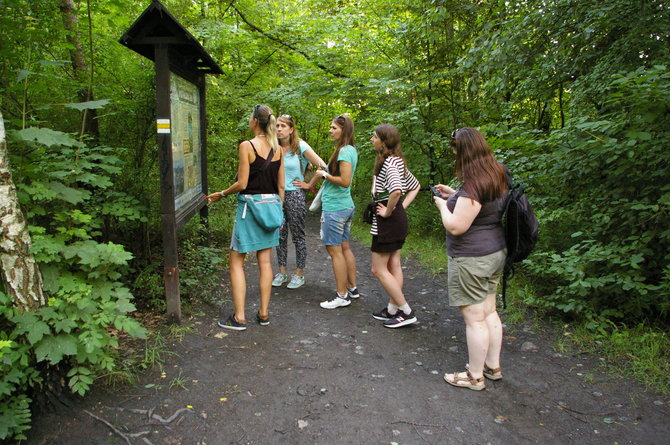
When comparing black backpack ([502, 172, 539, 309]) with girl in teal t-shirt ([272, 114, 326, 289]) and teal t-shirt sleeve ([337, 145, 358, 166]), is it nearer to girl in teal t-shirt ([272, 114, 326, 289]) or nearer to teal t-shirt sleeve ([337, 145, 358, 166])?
teal t-shirt sleeve ([337, 145, 358, 166])

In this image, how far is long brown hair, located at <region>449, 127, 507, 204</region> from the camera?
3.04 m

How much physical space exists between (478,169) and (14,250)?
9.62 ft

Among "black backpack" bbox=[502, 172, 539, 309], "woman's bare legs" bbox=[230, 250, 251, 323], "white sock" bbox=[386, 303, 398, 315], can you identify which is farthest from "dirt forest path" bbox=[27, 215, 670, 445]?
"black backpack" bbox=[502, 172, 539, 309]

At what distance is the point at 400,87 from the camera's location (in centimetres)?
811

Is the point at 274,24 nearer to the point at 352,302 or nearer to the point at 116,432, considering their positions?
the point at 352,302

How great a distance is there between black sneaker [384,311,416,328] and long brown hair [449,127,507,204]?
72.5 inches

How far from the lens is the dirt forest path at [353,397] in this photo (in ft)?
8.88

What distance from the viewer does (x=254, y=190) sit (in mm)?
4191

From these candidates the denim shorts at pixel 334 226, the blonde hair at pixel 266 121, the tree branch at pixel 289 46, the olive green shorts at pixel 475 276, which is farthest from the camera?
the tree branch at pixel 289 46

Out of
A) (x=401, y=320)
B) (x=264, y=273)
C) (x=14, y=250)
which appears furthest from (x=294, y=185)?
(x=14, y=250)

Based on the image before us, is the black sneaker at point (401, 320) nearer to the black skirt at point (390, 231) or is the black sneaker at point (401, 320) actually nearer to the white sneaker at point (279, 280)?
the black skirt at point (390, 231)

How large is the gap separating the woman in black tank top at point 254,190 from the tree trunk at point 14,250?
1.79m

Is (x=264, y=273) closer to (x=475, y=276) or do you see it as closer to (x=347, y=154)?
(x=347, y=154)

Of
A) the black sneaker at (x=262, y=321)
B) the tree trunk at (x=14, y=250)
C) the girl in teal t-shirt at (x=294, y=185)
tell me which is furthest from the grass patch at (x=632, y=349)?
the tree trunk at (x=14, y=250)
